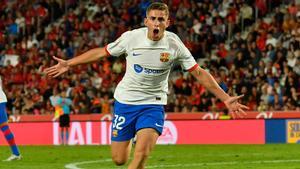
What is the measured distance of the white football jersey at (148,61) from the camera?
10.9 meters

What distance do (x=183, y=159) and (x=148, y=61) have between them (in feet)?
23.9

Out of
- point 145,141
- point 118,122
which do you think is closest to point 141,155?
point 145,141

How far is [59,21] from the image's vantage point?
Result: 1476 inches

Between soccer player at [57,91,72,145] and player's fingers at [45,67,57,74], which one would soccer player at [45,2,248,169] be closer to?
player's fingers at [45,67,57,74]

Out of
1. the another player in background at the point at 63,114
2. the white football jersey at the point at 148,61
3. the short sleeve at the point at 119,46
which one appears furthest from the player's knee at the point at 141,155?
the another player in background at the point at 63,114

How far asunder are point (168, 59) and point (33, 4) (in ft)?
93.9

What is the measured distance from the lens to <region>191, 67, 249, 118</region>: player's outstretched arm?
9.94m

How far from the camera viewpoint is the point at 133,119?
11.1m

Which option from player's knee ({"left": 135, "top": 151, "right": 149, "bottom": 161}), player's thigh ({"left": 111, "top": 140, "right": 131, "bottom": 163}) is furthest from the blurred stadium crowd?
player's knee ({"left": 135, "top": 151, "right": 149, "bottom": 161})

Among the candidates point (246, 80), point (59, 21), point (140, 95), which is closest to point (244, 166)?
point (140, 95)

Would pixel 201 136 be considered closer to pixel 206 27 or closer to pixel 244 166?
pixel 206 27

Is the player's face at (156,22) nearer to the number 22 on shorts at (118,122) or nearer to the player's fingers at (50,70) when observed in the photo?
the number 22 on shorts at (118,122)

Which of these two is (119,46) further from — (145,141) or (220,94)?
(220,94)

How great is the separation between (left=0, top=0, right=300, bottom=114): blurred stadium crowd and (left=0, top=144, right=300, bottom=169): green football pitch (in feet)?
19.6
